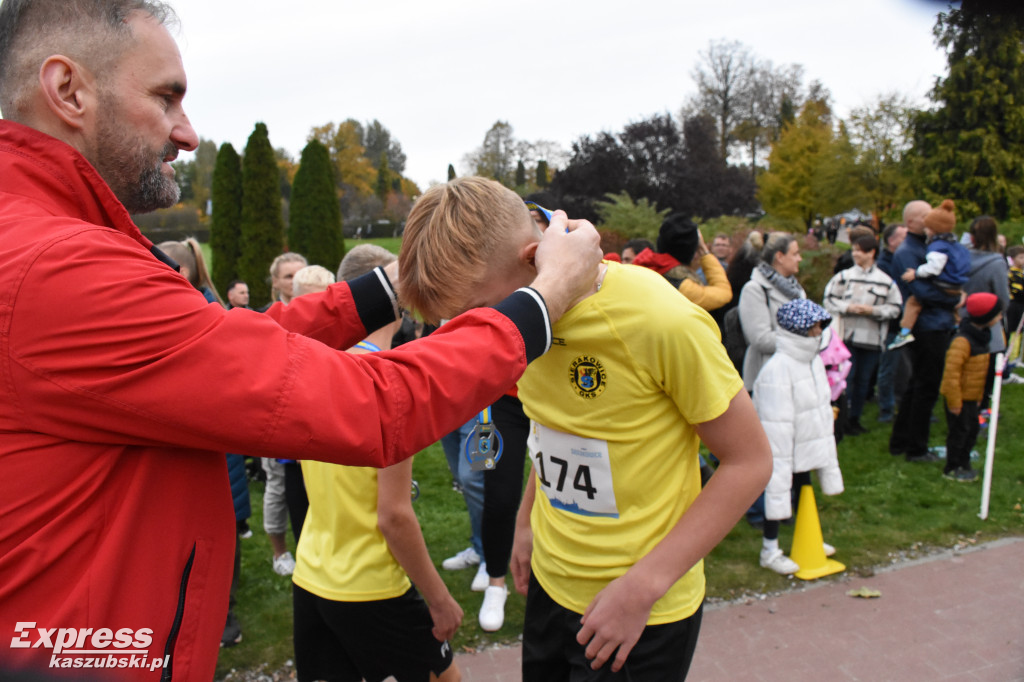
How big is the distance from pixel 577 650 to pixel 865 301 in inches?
245

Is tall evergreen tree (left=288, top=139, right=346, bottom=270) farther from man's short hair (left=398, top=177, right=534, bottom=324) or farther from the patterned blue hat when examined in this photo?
man's short hair (left=398, top=177, right=534, bottom=324)

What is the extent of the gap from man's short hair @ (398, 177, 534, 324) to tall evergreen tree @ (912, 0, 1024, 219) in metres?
25.7

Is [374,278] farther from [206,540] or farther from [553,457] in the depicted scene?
[206,540]

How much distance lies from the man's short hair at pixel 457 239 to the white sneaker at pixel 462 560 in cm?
341

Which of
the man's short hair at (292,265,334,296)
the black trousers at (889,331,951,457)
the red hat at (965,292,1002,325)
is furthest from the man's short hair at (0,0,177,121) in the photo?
the black trousers at (889,331,951,457)

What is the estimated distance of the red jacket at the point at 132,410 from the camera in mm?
1044

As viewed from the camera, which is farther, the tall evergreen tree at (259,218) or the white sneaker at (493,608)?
the tall evergreen tree at (259,218)

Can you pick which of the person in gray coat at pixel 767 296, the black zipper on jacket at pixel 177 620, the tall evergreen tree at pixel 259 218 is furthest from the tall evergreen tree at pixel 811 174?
the black zipper on jacket at pixel 177 620

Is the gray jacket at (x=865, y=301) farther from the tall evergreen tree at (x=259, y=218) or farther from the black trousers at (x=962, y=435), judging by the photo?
the tall evergreen tree at (x=259, y=218)

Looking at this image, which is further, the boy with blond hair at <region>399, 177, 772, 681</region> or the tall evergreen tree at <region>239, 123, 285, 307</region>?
the tall evergreen tree at <region>239, 123, 285, 307</region>

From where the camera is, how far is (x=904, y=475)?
244 inches

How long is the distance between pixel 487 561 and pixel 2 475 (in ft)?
11.0

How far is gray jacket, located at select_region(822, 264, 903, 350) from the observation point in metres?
6.96

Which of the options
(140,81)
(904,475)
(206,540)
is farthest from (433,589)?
(904,475)
